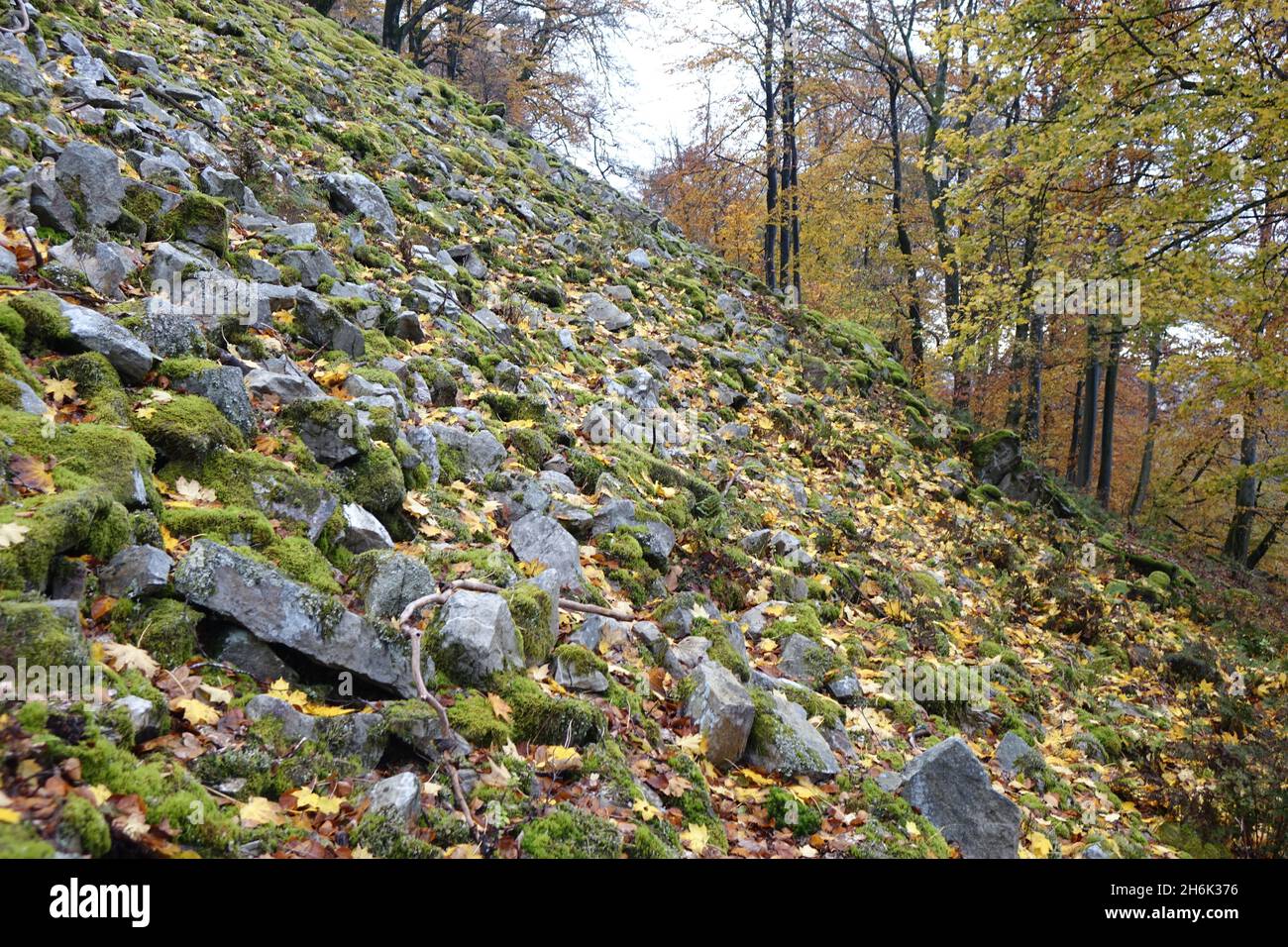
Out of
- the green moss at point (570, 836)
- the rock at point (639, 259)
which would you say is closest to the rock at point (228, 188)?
the green moss at point (570, 836)

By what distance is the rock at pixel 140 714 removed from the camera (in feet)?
7.80

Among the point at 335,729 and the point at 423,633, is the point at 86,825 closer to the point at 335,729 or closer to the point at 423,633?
the point at 335,729

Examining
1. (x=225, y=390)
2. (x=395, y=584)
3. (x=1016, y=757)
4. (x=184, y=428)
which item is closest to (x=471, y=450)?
(x=225, y=390)

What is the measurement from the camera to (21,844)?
1765mm

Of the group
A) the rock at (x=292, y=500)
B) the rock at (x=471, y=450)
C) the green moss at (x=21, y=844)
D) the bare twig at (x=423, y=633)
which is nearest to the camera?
the green moss at (x=21, y=844)

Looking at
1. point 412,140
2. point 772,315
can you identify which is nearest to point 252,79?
point 412,140

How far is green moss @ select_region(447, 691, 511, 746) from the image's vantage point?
3234 millimetres

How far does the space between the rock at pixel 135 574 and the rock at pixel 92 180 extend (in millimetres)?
3405

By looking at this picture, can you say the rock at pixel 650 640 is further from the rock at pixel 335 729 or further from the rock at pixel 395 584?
the rock at pixel 335 729

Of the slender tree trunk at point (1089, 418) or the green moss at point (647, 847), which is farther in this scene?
the slender tree trunk at point (1089, 418)

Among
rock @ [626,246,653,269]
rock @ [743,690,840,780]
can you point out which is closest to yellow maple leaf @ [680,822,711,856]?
rock @ [743,690,840,780]

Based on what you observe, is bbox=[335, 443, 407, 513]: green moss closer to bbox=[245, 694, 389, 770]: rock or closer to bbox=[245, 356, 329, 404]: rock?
bbox=[245, 356, 329, 404]: rock

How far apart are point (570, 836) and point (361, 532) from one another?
211cm

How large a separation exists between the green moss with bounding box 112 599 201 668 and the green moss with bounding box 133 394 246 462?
1133mm
